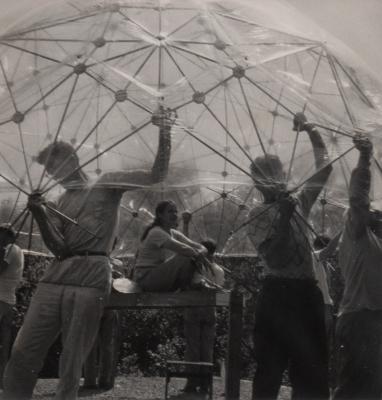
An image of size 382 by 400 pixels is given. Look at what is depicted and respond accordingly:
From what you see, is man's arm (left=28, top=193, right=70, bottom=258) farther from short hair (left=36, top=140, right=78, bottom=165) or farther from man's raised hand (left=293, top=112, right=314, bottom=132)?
man's raised hand (left=293, top=112, right=314, bottom=132)

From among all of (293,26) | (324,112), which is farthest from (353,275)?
(293,26)

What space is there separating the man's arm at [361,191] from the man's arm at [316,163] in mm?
385

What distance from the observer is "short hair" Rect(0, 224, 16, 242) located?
7253mm

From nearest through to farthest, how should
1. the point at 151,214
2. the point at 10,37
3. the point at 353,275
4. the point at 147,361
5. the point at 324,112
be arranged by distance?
the point at 353,275
the point at 324,112
the point at 10,37
the point at 151,214
the point at 147,361

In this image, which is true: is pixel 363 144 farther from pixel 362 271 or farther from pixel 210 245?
pixel 210 245

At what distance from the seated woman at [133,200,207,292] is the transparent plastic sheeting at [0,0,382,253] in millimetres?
530

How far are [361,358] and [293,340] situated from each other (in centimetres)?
48

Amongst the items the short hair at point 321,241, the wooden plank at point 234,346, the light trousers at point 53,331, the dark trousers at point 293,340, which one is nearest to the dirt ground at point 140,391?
the short hair at point 321,241

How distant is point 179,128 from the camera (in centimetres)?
668

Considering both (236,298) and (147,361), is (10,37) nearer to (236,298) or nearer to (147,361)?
(236,298)

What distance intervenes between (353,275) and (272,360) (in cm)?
78

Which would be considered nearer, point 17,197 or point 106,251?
point 106,251

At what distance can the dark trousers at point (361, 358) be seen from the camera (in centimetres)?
620

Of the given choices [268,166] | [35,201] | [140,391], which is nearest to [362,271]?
[268,166]
